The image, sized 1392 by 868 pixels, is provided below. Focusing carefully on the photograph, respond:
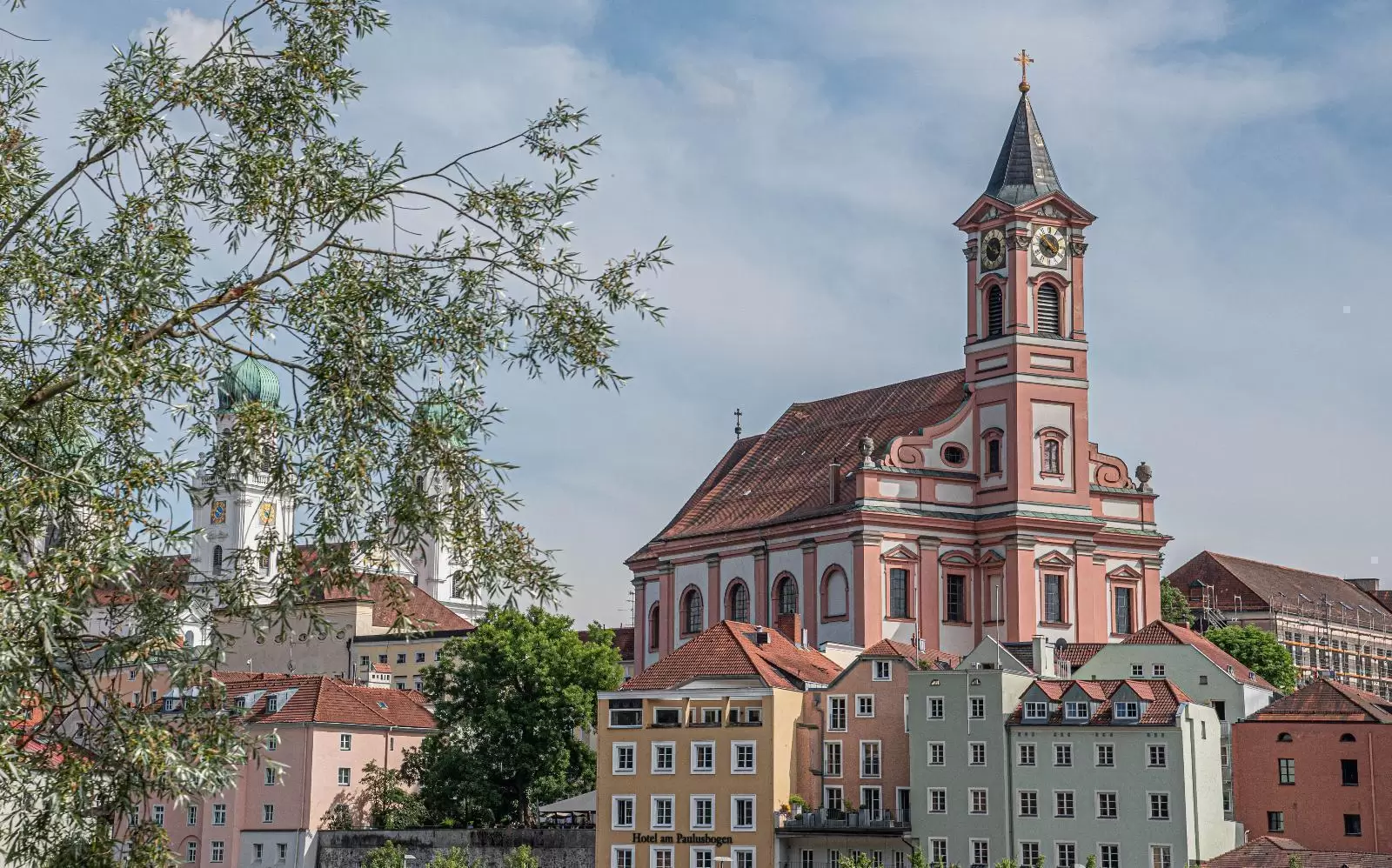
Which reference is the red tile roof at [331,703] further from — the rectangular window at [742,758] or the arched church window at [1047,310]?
the arched church window at [1047,310]

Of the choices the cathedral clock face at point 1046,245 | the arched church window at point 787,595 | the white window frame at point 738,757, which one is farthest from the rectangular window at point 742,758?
the cathedral clock face at point 1046,245

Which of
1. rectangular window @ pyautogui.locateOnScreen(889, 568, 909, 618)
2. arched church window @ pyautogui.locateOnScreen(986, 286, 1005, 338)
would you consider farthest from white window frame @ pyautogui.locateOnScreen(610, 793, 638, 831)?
arched church window @ pyautogui.locateOnScreen(986, 286, 1005, 338)

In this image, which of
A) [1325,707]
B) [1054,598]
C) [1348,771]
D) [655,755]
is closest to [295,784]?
[655,755]

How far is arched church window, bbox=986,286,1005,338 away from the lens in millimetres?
84188

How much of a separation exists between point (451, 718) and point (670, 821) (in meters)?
13.0

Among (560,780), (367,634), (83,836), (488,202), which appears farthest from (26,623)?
(367,634)

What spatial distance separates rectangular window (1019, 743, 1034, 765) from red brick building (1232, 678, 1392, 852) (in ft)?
22.9

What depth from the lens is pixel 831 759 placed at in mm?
68812

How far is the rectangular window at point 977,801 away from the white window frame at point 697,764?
8.25 m

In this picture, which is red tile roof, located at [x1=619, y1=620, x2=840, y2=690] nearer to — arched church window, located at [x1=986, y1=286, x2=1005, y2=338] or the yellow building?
the yellow building

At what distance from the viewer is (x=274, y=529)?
18.2 metres

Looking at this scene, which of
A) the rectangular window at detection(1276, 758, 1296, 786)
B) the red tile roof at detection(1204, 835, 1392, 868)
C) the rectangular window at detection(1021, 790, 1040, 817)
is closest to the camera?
the red tile roof at detection(1204, 835, 1392, 868)

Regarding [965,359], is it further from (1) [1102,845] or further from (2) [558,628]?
(1) [1102,845]

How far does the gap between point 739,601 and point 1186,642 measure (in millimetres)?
20396
